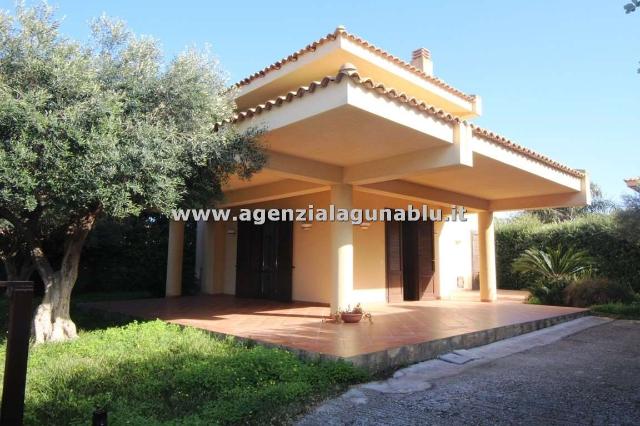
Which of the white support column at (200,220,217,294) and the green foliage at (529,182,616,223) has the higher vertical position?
the green foliage at (529,182,616,223)

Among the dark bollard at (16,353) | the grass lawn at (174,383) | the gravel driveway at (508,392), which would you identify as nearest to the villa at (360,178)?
the gravel driveway at (508,392)

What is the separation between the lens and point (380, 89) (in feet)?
18.8

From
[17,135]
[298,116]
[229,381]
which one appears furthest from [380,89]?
[17,135]

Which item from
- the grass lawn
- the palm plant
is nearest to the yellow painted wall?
the palm plant

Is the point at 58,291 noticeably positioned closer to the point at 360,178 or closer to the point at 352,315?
the point at 352,315

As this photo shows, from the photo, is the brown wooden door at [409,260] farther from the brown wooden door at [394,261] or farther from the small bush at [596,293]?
the small bush at [596,293]

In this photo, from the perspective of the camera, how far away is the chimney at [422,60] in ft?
40.7

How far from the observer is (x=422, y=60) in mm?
12406

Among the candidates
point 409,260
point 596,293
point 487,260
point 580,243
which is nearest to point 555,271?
point 596,293

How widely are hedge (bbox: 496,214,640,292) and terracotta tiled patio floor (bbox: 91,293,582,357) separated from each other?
15.9 ft

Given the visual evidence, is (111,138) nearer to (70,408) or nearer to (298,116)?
(298,116)

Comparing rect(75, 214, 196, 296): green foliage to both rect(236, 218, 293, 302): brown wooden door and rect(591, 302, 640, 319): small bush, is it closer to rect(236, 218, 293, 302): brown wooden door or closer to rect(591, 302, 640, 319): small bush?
rect(236, 218, 293, 302): brown wooden door

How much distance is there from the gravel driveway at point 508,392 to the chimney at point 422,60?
27.0ft

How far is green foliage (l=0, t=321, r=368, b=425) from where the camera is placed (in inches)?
154
